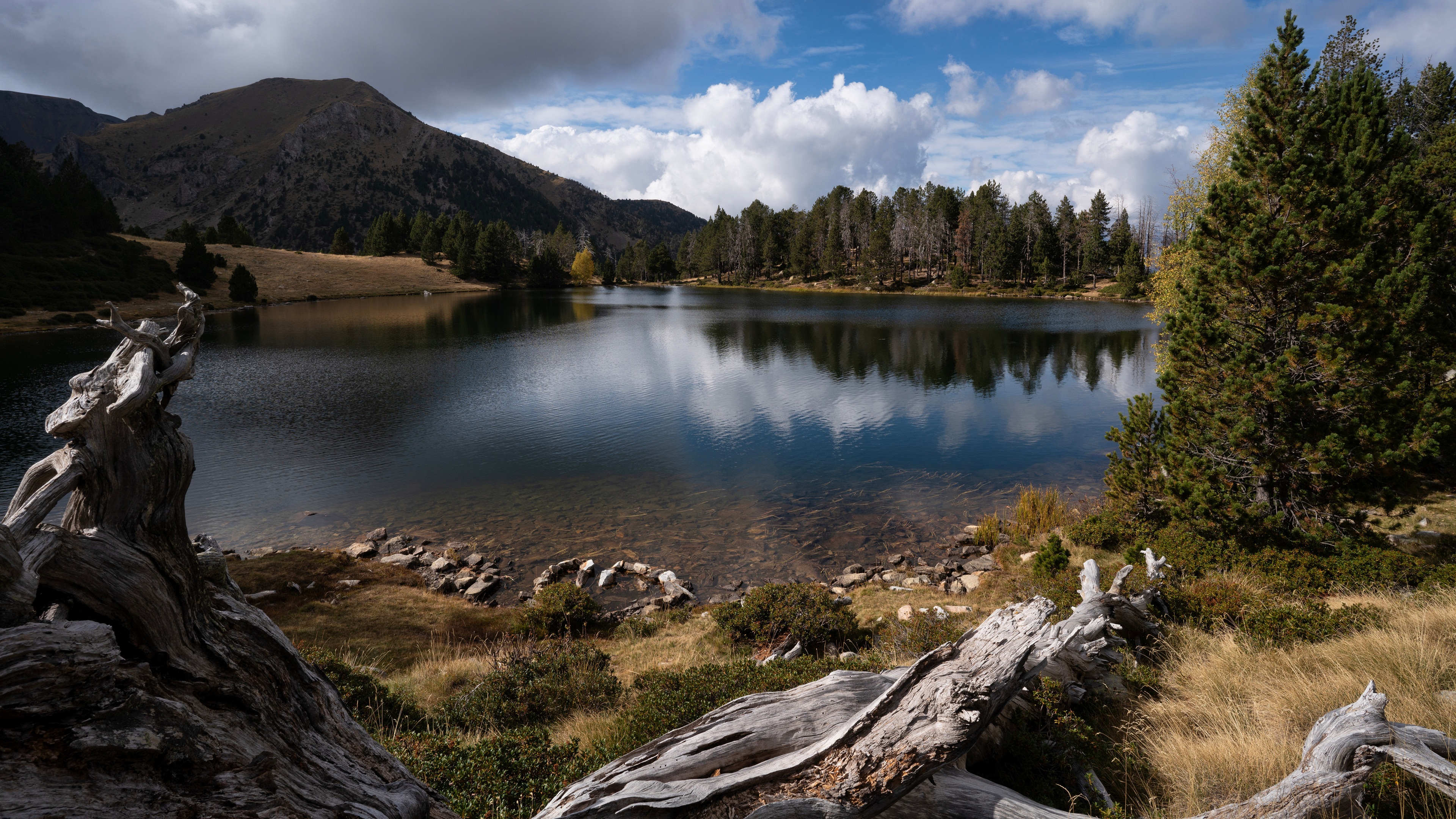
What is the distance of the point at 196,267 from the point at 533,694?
102 m

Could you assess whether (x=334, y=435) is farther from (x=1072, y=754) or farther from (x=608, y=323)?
(x=608, y=323)

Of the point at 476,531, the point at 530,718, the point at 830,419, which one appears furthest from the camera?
the point at 830,419

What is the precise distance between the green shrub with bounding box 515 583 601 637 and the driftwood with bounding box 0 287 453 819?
9.75m

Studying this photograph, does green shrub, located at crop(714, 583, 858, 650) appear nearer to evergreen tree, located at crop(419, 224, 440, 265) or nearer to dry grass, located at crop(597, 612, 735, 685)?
dry grass, located at crop(597, 612, 735, 685)

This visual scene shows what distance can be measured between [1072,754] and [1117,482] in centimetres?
1110

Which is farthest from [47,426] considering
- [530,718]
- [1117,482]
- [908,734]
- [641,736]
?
[1117,482]

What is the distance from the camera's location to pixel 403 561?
18.3 metres

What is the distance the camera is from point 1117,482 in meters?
15.0

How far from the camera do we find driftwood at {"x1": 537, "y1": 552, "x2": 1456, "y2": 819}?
4246 millimetres

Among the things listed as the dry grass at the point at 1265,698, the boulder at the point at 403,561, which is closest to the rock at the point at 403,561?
the boulder at the point at 403,561

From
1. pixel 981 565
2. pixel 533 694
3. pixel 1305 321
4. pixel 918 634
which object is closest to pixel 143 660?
pixel 533 694

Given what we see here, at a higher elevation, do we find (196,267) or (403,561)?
(196,267)

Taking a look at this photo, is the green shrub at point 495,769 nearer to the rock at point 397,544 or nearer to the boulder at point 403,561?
the boulder at point 403,561

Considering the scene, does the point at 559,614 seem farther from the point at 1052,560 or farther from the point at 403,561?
the point at 1052,560
